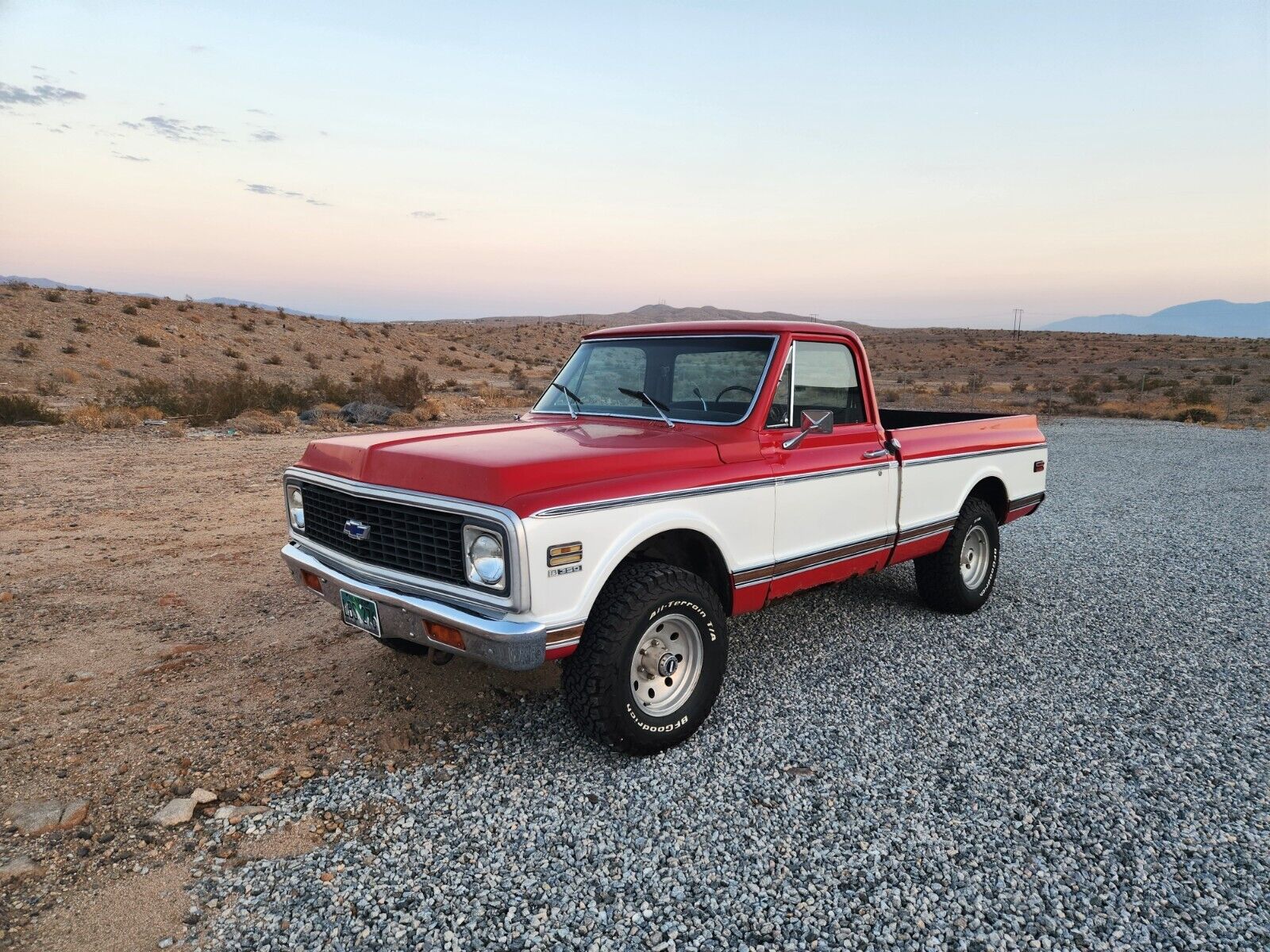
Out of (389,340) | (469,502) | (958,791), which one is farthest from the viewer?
(389,340)

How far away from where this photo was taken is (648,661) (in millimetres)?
3537

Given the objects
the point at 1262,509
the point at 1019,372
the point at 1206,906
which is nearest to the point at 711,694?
the point at 1206,906

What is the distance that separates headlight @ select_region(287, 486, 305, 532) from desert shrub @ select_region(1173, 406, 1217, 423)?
24.3m

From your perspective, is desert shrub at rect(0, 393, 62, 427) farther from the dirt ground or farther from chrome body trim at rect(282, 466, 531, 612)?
chrome body trim at rect(282, 466, 531, 612)

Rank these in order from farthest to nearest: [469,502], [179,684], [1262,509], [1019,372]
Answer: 1. [1019,372]
2. [1262,509]
3. [179,684]
4. [469,502]

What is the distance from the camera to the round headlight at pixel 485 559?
2.99 metres

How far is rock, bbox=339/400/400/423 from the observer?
16.7m

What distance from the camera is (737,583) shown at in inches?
150

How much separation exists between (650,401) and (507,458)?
120 centimetres

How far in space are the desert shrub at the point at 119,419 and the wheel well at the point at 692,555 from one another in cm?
1454

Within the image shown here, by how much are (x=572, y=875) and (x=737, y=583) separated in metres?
1.58

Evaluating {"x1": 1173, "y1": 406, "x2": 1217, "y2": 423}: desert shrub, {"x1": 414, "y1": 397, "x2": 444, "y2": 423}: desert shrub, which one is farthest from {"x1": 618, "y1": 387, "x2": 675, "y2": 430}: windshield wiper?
{"x1": 1173, "y1": 406, "x2": 1217, "y2": 423}: desert shrub

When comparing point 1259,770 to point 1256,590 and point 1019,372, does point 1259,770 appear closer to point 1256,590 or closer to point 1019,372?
point 1256,590

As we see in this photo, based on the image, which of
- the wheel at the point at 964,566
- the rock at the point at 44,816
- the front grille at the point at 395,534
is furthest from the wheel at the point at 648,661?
the wheel at the point at 964,566
